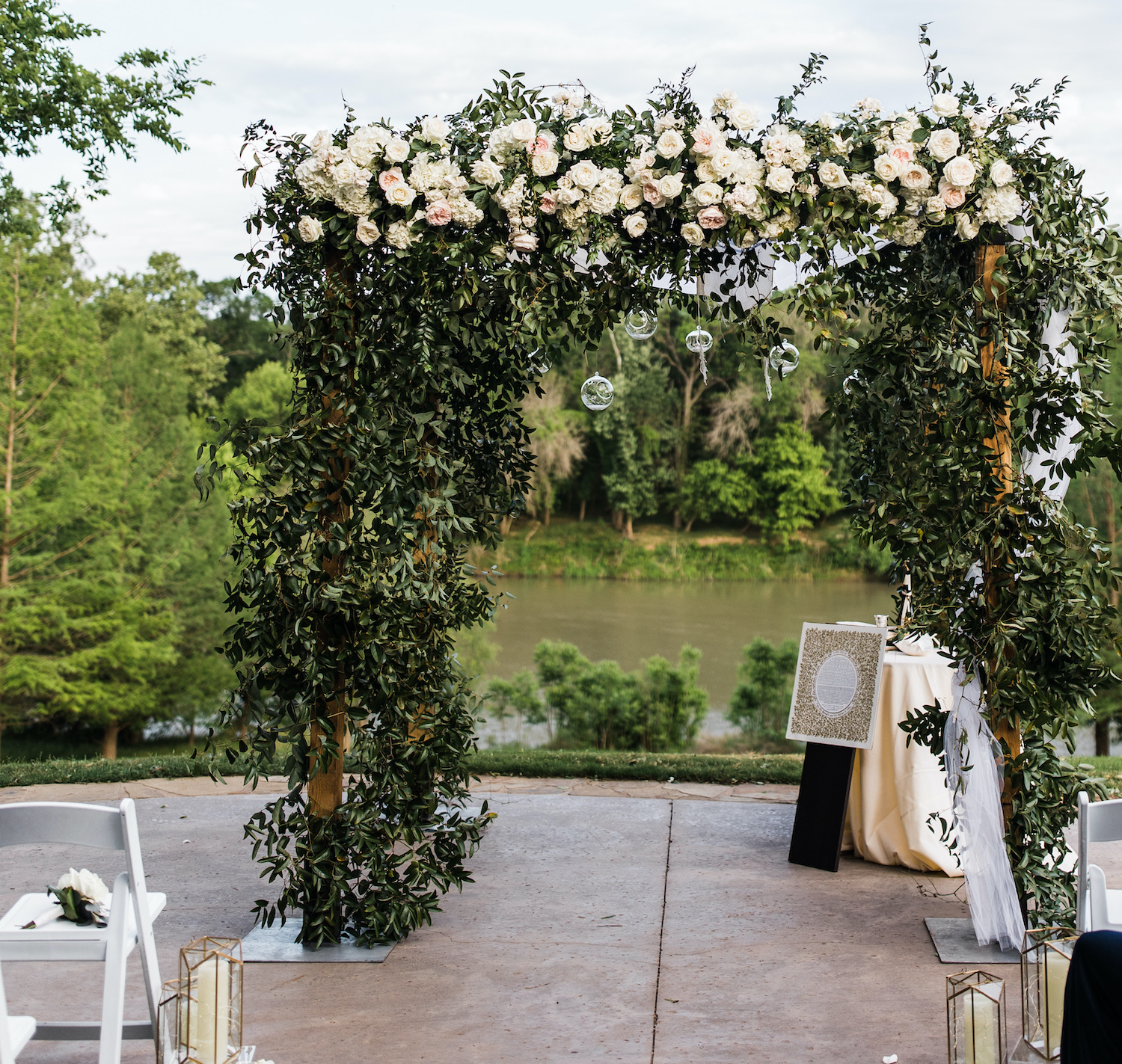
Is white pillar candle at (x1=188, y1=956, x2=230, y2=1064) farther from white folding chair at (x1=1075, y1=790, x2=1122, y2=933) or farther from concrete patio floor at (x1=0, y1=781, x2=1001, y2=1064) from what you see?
white folding chair at (x1=1075, y1=790, x2=1122, y2=933)

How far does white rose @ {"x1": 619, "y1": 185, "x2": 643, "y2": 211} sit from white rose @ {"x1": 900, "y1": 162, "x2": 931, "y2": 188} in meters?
0.87

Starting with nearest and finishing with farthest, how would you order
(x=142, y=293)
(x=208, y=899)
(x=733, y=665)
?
(x=208, y=899) → (x=733, y=665) → (x=142, y=293)

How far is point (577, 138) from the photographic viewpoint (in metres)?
3.62

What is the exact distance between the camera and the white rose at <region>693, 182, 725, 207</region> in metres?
3.61

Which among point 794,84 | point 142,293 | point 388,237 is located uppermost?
point 142,293

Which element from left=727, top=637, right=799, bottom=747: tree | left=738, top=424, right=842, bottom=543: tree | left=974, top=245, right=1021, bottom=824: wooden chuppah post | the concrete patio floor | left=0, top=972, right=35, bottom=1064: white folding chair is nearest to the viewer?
left=0, top=972, right=35, bottom=1064: white folding chair

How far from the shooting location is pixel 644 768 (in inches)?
257

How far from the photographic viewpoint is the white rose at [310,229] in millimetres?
3580

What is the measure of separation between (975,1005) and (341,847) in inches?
83.1

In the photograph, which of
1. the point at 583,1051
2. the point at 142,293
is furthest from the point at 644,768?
the point at 142,293

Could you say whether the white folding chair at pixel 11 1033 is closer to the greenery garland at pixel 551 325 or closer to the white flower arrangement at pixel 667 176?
the greenery garland at pixel 551 325

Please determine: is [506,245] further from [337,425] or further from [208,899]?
[208,899]

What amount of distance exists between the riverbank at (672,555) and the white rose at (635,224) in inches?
1143

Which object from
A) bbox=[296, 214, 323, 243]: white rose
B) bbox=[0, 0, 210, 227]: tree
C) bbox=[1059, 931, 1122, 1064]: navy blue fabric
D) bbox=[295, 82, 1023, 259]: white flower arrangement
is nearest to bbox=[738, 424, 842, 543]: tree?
bbox=[0, 0, 210, 227]: tree
